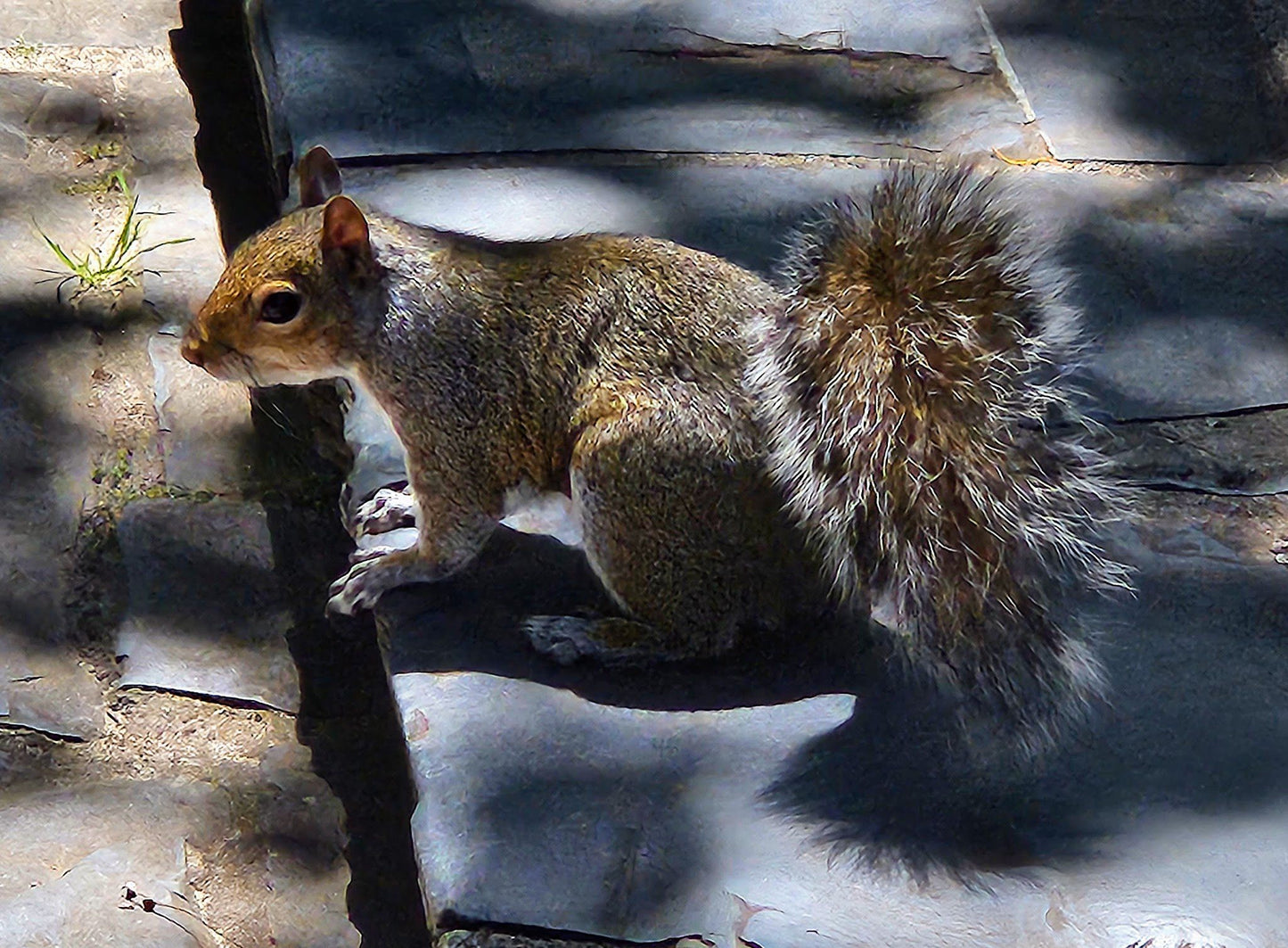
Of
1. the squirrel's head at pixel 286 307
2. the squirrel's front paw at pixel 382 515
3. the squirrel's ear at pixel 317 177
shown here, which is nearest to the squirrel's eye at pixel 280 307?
the squirrel's head at pixel 286 307

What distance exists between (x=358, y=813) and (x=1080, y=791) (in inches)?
36.0

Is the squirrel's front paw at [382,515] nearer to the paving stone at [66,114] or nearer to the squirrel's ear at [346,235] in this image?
the squirrel's ear at [346,235]

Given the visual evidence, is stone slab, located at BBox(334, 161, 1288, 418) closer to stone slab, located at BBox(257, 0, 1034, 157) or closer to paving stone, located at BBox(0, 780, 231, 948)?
stone slab, located at BBox(257, 0, 1034, 157)

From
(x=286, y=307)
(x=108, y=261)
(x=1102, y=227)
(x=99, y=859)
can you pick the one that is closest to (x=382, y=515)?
(x=286, y=307)

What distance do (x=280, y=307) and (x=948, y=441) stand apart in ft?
2.95

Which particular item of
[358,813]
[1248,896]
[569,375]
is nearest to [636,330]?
[569,375]

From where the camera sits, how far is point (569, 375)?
2.01 metres

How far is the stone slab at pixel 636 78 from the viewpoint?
263 centimetres

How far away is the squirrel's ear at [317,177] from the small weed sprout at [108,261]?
67 cm

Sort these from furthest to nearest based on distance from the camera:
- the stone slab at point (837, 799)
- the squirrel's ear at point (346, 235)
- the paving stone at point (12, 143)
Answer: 1. the paving stone at point (12, 143)
2. the squirrel's ear at point (346, 235)
3. the stone slab at point (837, 799)

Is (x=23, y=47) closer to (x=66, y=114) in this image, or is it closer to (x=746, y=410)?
(x=66, y=114)

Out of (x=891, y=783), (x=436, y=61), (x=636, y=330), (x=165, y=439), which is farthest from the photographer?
(x=436, y=61)

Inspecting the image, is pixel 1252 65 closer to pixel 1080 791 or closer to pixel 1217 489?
pixel 1217 489

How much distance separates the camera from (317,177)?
220cm
